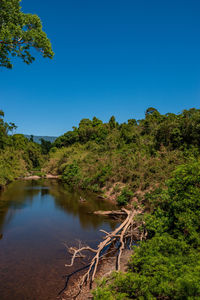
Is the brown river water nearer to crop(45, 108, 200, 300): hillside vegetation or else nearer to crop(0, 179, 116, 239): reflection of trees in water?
crop(0, 179, 116, 239): reflection of trees in water

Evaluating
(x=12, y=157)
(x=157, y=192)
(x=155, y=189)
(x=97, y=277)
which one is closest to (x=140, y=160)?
(x=155, y=189)

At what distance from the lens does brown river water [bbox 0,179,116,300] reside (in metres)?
8.75

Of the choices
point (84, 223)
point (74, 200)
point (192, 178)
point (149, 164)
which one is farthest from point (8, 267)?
point (149, 164)

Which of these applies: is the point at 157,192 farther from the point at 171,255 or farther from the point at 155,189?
the point at 171,255

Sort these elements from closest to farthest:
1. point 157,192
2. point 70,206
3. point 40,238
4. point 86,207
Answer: point 40,238 < point 157,192 < point 86,207 < point 70,206

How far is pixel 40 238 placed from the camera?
45.3ft

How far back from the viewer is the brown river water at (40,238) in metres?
8.75

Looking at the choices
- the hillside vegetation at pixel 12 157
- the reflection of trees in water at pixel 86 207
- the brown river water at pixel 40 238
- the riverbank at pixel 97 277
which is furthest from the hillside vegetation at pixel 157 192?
the hillside vegetation at pixel 12 157

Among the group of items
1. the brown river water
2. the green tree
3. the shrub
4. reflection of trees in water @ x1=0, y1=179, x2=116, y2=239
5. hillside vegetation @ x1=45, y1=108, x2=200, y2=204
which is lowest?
the brown river water

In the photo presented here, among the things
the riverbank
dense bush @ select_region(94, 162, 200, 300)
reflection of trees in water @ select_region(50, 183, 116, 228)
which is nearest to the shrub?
reflection of trees in water @ select_region(50, 183, 116, 228)

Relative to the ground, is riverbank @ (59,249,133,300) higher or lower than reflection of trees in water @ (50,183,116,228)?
lower

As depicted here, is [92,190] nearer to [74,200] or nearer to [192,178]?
[74,200]

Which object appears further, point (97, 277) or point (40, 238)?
point (40, 238)

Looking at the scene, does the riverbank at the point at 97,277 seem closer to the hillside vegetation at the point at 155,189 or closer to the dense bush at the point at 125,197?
the hillside vegetation at the point at 155,189
